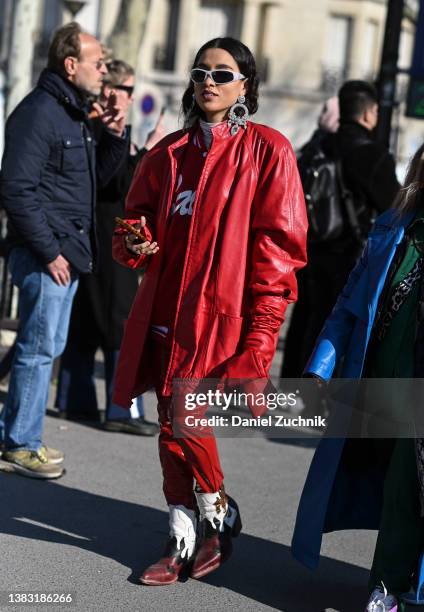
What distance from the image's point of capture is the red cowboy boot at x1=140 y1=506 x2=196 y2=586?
15.9ft

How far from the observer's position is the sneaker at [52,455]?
6425 millimetres

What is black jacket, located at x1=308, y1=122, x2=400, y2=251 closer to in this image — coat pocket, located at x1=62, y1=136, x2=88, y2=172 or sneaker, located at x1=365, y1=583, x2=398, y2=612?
coat pocket, located at x1=62, y1=136, x2=88, y2=172

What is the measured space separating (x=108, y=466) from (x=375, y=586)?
2.59 meters

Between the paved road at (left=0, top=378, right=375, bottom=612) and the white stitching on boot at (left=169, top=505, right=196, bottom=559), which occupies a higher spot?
the white stitching on boot at (left=169, top=505, right=196, bottom=559)

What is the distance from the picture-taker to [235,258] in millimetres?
4668

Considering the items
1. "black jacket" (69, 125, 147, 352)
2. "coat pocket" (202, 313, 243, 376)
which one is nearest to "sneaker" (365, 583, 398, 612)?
"coat pocket" (202, 313, 243, 376)

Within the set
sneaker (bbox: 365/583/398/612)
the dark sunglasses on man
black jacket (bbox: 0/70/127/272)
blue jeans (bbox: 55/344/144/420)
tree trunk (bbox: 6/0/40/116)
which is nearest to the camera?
sneaker (bbox: 365/583/398/612)

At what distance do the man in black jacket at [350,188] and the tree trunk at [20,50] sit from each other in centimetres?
539

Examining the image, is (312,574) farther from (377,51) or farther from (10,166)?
(377,51)

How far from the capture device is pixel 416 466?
14.5 ft

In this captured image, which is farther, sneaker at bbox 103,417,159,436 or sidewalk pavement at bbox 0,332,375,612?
sneaker at bbox 103,417,159,436

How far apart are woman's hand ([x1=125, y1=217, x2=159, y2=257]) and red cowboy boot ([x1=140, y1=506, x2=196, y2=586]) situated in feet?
3.30

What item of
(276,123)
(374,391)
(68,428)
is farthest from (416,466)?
(276,123)

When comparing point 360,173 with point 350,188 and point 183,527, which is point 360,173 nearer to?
point 350,188
